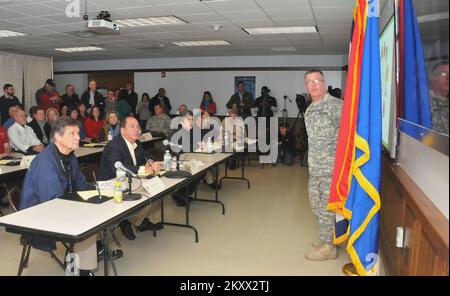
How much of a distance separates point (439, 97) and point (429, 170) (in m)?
0.60

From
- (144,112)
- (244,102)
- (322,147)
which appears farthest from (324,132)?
(144,112)

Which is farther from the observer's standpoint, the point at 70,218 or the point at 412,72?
the point at 70,218

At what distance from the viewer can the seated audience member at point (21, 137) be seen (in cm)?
509

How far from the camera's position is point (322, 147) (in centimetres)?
303

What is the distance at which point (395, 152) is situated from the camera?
9.55 feet

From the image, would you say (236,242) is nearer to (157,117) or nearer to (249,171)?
(249,171)

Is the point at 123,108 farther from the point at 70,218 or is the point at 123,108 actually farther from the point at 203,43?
the point at 70,218

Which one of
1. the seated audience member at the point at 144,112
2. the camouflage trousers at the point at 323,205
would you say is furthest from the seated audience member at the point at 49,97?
the camouflage trousers at the point at 323,205

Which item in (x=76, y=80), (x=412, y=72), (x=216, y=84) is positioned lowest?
(x=412, y=72)

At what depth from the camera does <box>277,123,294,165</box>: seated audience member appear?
8023 mm

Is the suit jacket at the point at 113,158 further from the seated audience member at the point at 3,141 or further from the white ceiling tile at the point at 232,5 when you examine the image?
the white ceiling tile at the point at 232,5

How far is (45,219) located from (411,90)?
90.0 inches

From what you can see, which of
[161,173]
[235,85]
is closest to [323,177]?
[161,173]

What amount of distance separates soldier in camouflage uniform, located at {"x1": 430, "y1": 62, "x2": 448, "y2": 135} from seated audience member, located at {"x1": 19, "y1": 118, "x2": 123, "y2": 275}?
7.23 ft
